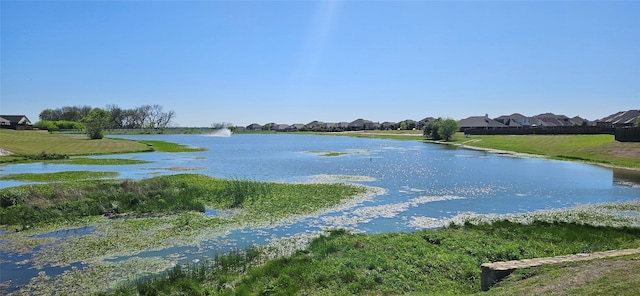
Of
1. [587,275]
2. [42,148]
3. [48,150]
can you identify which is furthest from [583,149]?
[42,148]

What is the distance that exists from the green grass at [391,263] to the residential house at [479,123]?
410ft

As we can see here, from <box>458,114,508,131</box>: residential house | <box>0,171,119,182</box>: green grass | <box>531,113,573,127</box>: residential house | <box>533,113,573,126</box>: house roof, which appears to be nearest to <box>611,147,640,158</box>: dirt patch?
<box>0,171,119,182</box>: green grass

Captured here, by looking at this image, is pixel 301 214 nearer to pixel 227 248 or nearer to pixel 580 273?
pixel 227 248

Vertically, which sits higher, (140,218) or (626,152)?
(626,152)

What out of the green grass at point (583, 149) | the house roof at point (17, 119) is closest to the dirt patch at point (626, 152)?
the green grass at point (583, 149)

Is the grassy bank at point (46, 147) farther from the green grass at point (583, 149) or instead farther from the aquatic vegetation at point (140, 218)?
the green grass at point (583, 149)

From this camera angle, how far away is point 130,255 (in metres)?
14.2

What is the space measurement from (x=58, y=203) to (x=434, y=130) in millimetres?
100045

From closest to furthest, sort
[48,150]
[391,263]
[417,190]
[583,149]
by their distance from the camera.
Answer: [391,263]
[417,190]
[583,149]
[48,150]

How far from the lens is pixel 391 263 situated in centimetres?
1210

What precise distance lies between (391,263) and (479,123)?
134038 millimetres

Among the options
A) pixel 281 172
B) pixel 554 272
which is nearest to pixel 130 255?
pixel 554 272

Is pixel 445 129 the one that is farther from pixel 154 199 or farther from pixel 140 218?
pixel 140 218

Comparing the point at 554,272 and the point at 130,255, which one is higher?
the point at 554,272
